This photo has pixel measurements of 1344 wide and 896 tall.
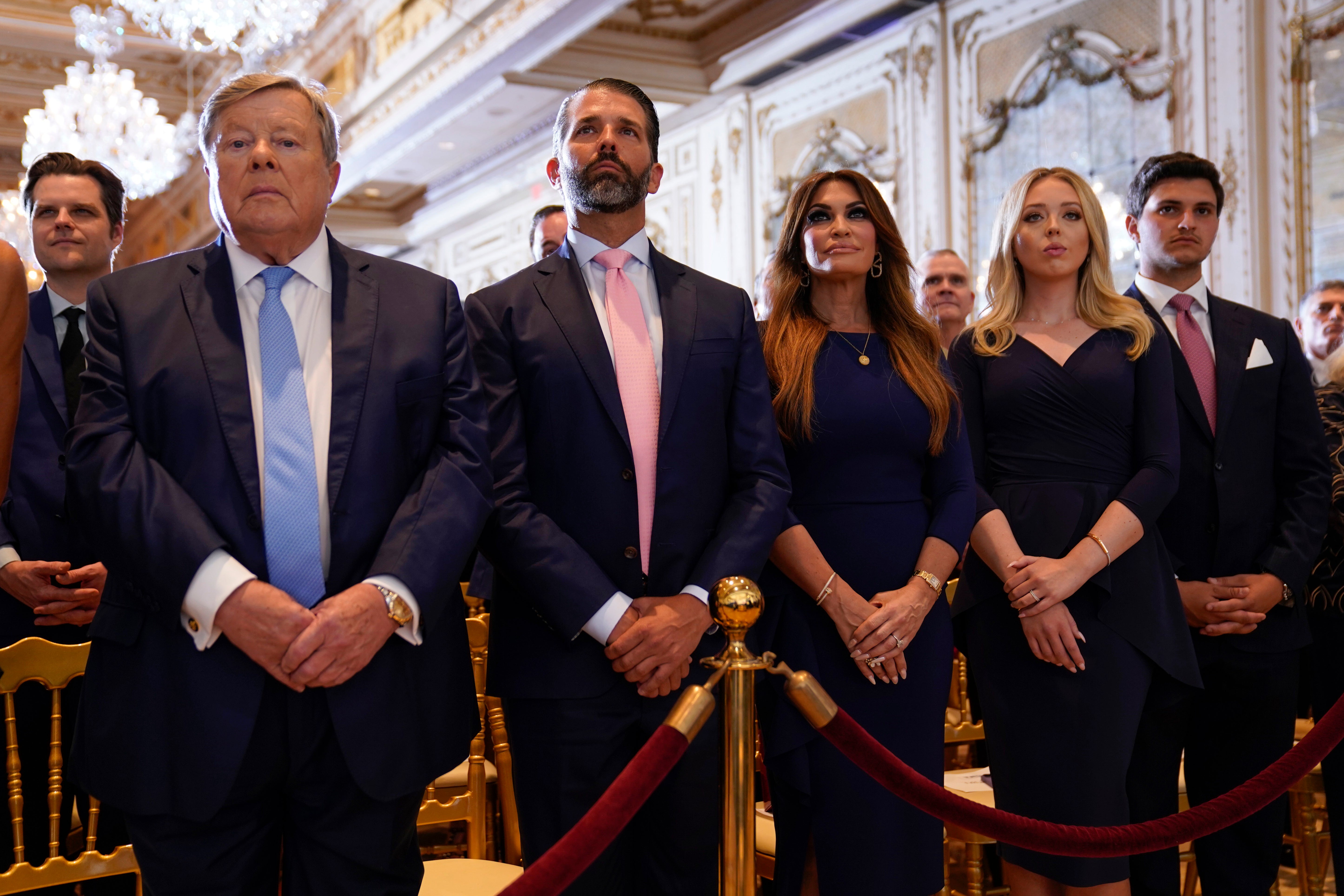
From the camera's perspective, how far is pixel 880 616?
2164mm

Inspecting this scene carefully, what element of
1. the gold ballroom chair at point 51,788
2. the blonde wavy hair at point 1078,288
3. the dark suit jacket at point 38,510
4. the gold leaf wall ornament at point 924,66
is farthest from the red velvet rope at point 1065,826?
the gold leaf wall ornament at point 924,66

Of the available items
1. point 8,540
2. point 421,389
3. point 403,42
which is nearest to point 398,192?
point 403,42

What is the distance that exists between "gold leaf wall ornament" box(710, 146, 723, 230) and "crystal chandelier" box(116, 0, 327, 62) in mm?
3150

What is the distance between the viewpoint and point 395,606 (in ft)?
5.53

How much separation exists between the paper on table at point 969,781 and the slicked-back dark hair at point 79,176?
2599 mm

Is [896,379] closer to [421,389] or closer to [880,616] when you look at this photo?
[880,616]

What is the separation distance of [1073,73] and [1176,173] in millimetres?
3683

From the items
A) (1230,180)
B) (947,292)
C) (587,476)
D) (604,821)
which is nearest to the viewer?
(604,821)

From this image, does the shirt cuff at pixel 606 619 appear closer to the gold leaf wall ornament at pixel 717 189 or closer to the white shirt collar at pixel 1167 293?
the white shirt collar at pixel 1167 293

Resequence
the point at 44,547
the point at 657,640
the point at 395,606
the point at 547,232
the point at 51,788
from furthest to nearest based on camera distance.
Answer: the point at 547,232 < the point at 44,547 < the point at 51,788 < the point at 657,640 < the point at 395,606

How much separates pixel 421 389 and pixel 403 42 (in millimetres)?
8895

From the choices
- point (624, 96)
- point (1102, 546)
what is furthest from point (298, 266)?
point (1102, 546)

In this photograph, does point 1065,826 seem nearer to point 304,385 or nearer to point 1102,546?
point 1102,546

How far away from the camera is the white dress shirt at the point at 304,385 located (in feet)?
5.36
